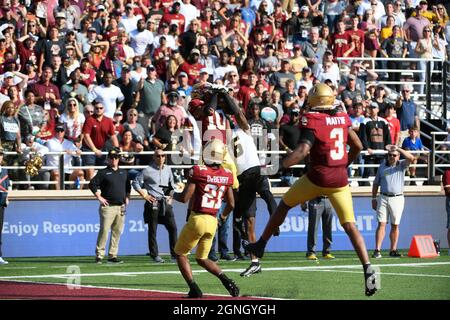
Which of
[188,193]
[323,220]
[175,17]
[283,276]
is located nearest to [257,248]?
[188,193]

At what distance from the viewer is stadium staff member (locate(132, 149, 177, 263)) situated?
2097cm

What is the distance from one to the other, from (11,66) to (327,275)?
9391 mm

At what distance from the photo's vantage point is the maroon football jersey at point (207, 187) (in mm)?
14281

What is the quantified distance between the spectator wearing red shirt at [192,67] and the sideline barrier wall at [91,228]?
3378mm

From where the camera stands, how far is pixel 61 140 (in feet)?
77.3

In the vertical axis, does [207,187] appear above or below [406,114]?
above

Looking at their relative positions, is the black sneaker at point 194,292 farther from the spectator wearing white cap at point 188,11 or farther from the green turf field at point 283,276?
the spectator wearing white cap at point 188,11

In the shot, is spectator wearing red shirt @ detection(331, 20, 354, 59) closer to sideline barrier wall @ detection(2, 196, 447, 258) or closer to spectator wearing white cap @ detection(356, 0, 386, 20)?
spectator wearing white cap @ detection(356, 0, 386, 20)

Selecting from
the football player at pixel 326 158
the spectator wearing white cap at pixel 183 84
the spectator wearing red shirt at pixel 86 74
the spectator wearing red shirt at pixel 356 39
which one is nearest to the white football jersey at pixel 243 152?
the football player at pixel 326 158

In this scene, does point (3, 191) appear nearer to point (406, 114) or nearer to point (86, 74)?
point (86, 74)

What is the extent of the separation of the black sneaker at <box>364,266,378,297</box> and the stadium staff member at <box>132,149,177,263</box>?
7359 millimetres

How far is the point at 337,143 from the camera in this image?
567 inches

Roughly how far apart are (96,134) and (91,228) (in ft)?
6.09

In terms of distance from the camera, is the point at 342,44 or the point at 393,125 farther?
the point at 342,44
